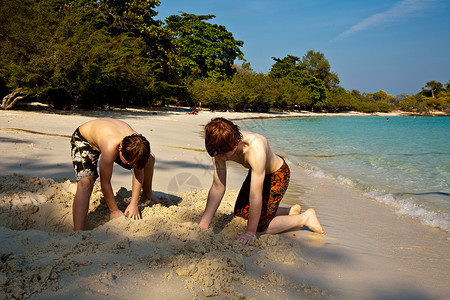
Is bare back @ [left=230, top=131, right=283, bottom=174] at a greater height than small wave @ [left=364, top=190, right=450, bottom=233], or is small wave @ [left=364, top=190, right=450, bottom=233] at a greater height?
bare back @ [left=230, top=131, right=283, bottom=174]

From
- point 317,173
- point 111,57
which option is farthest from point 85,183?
point 111,57

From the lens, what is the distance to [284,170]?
3.48 metres

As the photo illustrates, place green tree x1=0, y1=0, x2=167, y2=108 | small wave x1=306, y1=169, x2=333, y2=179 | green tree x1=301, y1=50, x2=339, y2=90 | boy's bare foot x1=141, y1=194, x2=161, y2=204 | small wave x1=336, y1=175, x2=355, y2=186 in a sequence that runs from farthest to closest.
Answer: green tree x1=301, y1=50, x2=339, y2=90, green tree x1=0, y1=0, x2=167, y2=108, small wave x1=306, y1=169, x2=333, y2=179, small wave x1=336, y1=175, x2=355, y2=186, boy's bare foot x1=141, y1=194, x2=161, y2=204

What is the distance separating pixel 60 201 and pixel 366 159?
9924 millimetres

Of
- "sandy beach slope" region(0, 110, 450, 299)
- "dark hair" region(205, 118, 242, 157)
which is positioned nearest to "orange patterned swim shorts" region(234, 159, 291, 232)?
"sandy beach slope" region(0, 110, 450, 299)

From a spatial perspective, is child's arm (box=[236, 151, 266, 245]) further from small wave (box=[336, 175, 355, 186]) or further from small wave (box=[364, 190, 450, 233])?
small wave (box=[336, 175, 355, 186])

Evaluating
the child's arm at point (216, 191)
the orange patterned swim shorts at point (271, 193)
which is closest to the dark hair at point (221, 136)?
the child's arm at point (216, 191)

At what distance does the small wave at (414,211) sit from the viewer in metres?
4.49

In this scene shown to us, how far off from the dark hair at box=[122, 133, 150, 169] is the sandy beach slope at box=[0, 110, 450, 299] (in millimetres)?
530

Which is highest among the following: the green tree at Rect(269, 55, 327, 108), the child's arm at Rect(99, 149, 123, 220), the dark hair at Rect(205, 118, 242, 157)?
the green tree at Rect(269, 55, 327, 108)

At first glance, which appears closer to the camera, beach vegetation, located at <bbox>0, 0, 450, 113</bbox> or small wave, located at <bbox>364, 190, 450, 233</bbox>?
small wave, located at <bbox>364, 190, 450, 233</bbox>

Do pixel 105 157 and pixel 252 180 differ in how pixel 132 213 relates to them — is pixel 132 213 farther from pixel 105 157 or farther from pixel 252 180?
pixel 252 180

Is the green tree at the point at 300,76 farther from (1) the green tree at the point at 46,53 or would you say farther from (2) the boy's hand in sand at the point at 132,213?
(2) the boy's hand in sand at the point at 132,213

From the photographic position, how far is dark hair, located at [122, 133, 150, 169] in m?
2.87
